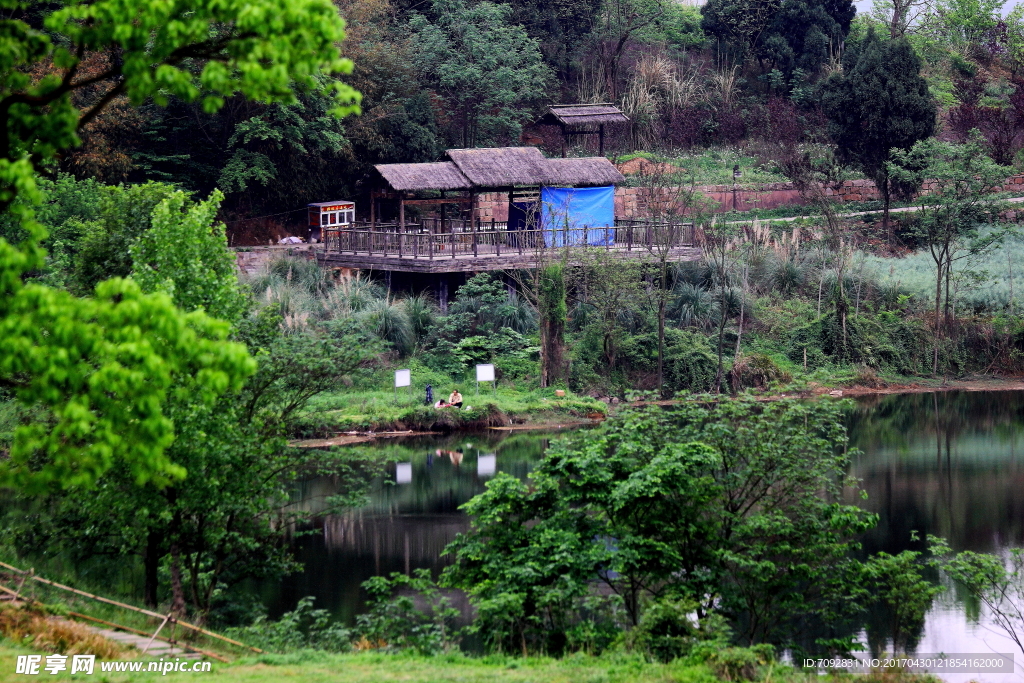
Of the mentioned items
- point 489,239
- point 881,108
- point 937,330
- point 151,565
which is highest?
point 881,108

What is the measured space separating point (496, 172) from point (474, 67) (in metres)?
10.7

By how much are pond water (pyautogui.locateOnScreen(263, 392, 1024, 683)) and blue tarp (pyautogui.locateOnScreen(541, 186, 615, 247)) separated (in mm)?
8647

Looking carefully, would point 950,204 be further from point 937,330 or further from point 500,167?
point 500,167

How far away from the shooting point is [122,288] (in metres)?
6.92

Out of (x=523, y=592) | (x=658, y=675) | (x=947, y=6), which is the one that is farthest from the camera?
(x=947, y=6)

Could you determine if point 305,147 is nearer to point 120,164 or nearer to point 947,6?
point 120,164

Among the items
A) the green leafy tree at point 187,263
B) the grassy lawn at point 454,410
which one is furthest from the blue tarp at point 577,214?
the green leafy tree at point 187,263

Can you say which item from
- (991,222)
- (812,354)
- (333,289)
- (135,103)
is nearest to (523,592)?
(135,103)

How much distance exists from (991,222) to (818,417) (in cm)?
2880

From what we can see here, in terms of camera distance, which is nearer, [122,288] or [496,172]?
[122,288]

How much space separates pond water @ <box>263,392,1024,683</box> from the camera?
16281 mm

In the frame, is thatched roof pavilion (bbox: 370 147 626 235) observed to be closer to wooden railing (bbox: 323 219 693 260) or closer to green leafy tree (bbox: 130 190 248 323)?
wooden railing (bbox: 323 219 693 260)

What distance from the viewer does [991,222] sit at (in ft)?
131

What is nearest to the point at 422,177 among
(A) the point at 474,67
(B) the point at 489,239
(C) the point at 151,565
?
(B) the point at 489,239
